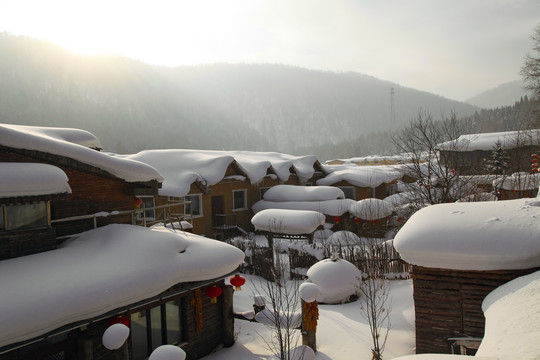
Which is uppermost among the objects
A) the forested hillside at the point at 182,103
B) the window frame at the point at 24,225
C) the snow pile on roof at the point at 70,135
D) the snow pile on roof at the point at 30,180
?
the forested hillside at the point at 182,103

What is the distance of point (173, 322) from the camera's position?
30.2ft

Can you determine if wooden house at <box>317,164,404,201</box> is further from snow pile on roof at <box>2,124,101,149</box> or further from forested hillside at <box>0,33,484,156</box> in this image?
forested hillside at <box>0,33,484,156</box>

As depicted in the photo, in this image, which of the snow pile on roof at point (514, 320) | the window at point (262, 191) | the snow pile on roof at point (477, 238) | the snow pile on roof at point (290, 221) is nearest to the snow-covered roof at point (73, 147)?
the snow pile on roof at point (477, 238)

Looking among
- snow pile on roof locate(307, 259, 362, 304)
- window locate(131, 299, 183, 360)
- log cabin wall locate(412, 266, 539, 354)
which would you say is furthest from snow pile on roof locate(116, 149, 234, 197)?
log cabin wall locate(412, 266, 539, 354)

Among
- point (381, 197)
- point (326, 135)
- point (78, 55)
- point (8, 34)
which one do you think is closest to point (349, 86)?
point (326, 135)

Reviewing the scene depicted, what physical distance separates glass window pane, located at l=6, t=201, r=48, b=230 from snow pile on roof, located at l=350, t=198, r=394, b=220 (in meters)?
17.8

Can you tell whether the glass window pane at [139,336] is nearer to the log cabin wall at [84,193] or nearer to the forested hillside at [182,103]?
the log cabin wall at [84,193]

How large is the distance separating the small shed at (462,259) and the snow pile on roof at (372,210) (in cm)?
1375

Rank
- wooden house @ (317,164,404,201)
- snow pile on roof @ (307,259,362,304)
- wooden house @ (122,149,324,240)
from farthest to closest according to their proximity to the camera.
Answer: wooden house @ (317,164,404,201)
wooden house @ (122,149,324,240)
snow pile on roof @ (307,259,362,304)

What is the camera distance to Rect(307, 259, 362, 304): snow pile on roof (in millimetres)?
12594

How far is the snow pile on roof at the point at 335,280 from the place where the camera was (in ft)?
41.3

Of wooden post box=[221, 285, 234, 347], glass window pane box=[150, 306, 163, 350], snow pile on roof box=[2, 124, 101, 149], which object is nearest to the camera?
glass window pane box=[150, 306, 163, 350]

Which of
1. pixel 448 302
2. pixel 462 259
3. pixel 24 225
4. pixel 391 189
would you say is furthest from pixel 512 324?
pixel 391 189

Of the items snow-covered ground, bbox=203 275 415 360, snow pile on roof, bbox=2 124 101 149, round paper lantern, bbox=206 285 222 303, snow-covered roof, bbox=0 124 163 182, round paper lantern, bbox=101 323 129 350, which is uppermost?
snow pile on roof, bbox=2 124 101 149
